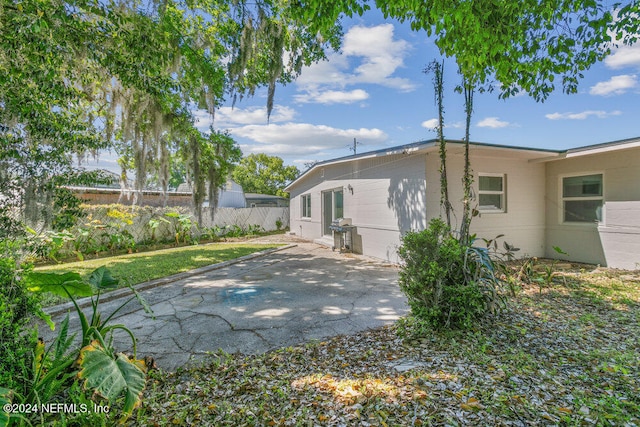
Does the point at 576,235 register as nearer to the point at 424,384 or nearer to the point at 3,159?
the point at 424,384

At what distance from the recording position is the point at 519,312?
3934mm

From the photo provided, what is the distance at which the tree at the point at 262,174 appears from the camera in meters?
33.1

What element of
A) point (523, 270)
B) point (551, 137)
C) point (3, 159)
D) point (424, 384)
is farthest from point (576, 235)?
point (3, 159)

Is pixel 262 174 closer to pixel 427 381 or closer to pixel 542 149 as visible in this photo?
pixel 542 149

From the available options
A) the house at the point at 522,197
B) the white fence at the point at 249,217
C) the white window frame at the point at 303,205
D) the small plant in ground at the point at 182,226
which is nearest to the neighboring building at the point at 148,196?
the small plant in ground at the point at 182,226

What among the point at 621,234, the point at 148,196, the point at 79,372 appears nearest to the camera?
the point at 79,372

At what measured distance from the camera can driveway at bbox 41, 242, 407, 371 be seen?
10.9 ft

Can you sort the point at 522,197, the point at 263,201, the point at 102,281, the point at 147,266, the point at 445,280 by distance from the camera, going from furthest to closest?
the point at 263,201
the point at 522,197
the point at 147,266
the point at 445,280
the point at 102,281

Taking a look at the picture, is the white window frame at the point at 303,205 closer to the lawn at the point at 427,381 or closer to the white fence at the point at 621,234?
the white fence at the point at 621,234

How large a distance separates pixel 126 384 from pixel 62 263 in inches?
352

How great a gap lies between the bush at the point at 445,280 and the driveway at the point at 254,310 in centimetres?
81

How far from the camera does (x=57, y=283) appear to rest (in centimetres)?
236

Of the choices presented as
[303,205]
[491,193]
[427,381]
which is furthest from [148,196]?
[427,381]

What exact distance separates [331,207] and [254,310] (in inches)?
316
